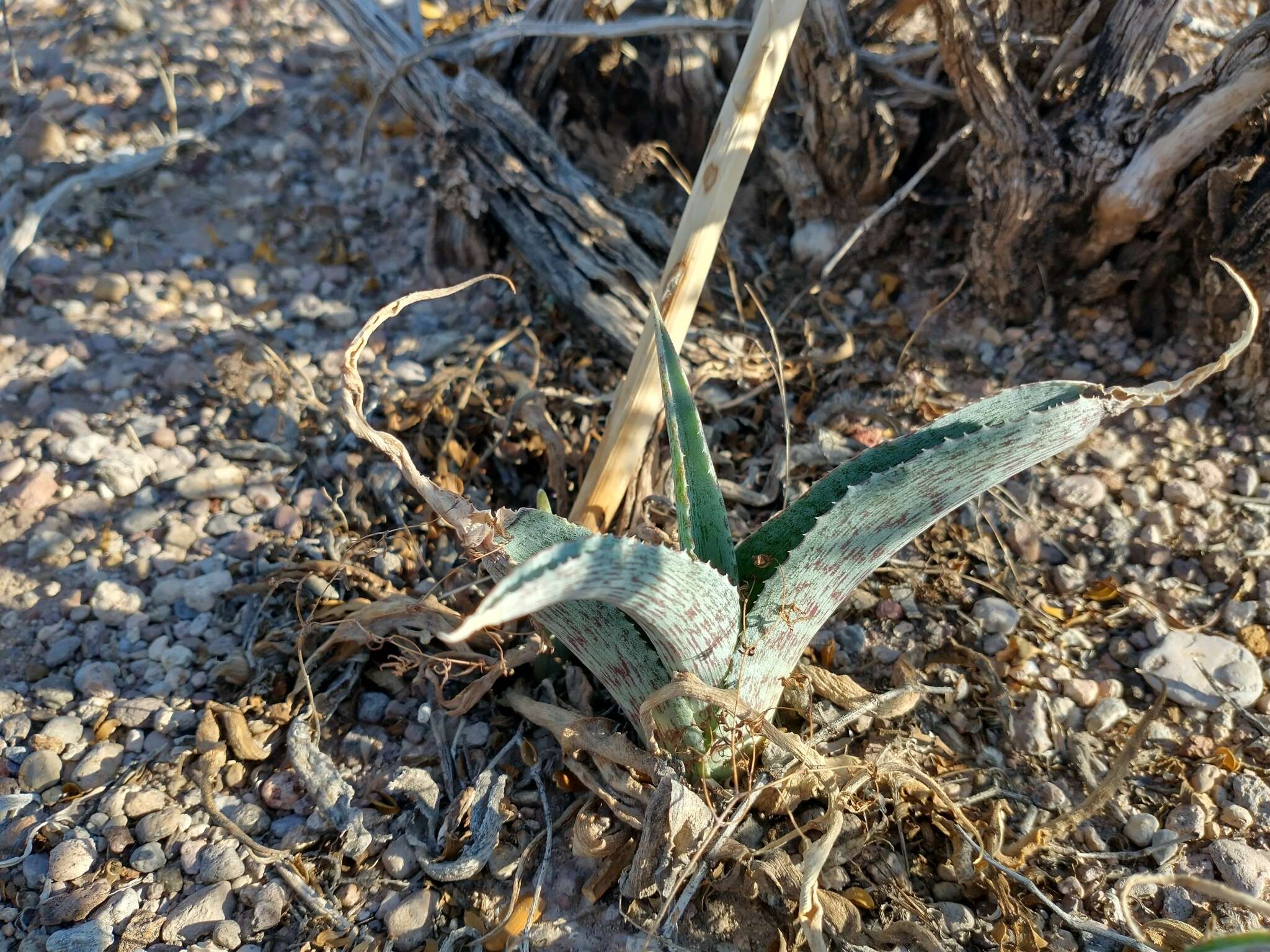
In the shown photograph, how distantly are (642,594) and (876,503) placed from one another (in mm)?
345

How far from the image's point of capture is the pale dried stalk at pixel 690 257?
61.3 inches

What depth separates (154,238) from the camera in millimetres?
2459

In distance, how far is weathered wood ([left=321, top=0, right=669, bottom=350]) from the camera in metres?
2.10

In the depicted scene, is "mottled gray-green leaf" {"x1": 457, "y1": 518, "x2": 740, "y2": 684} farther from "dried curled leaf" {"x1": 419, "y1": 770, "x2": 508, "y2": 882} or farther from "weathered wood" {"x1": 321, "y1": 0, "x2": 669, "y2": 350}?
"weathered wood" {"x1": 321, "y1": 0, "x2": 669, "y2": 350}

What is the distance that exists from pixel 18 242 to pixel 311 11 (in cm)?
137

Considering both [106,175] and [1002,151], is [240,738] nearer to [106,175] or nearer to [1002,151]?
[106,175]

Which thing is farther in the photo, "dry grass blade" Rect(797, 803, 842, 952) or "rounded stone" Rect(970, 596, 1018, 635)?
"rounded stone" Rect(970, 596, 1018, 635)

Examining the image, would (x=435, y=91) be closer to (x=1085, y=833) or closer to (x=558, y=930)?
(x=558, y=930)

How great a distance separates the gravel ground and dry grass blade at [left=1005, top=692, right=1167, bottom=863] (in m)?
0.04

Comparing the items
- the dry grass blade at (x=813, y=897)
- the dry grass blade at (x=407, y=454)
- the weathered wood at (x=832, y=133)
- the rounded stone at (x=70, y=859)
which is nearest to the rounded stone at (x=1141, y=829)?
the dry grass blade at (x=813, y=897)

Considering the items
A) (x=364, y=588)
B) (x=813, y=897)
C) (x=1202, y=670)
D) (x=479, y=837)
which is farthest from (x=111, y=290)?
(x=1202, y=670)

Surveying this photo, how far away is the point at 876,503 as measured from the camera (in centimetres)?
119

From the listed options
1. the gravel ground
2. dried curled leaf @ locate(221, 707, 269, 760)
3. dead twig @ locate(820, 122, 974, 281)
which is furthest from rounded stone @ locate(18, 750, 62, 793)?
dead twig @ locate(820, 122, 974, 281)

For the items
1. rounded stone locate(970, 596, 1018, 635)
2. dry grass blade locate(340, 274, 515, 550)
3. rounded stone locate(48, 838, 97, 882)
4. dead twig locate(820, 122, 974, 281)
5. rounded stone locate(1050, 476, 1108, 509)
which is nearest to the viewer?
dry grass blade locate(340, 274, 515, 550)
